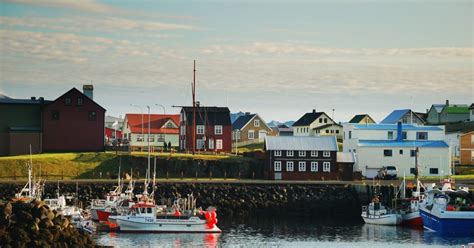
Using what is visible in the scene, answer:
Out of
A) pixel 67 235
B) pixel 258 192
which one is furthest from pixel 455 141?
pixel 67 235

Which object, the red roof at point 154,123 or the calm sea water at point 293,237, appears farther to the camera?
the red roof at point 154,123

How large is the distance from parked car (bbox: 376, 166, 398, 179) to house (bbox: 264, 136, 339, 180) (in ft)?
13.4

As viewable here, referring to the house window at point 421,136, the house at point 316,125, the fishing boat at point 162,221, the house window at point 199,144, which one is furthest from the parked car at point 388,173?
the house at point 316,125

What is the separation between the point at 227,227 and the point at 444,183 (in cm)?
1608

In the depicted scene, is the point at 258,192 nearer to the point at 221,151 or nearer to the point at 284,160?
the point at 284,160

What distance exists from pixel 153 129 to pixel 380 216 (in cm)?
4899

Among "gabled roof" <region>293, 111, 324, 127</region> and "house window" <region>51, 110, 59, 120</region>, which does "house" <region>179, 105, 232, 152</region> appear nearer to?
"house window" <region>51, 110, 59, 120</region>

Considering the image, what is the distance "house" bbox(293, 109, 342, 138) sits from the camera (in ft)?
412

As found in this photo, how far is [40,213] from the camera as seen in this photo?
52719mm

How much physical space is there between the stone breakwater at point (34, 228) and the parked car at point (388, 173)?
40844 mm

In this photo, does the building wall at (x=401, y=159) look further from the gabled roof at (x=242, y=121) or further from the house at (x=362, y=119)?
the gabled roof at (x=242, y=121)

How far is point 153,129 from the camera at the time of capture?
117 meters

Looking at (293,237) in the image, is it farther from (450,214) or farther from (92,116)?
(92,116)

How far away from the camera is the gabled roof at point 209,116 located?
345ft
